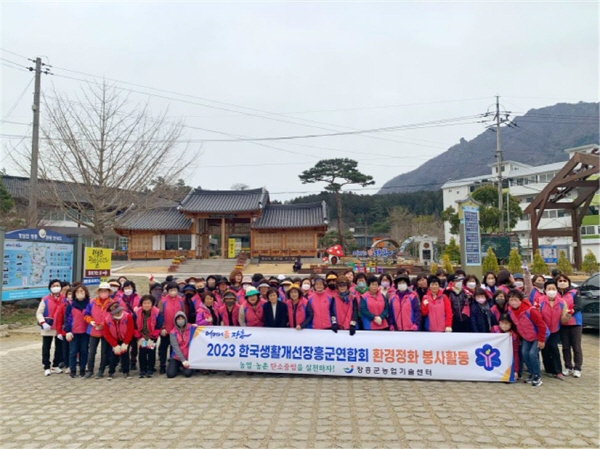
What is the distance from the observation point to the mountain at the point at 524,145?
120125 millimetres

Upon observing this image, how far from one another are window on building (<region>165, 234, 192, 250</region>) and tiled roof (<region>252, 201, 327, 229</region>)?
245 inches

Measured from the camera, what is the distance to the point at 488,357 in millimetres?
5789

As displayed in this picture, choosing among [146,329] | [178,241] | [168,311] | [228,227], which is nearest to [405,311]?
[168,311]

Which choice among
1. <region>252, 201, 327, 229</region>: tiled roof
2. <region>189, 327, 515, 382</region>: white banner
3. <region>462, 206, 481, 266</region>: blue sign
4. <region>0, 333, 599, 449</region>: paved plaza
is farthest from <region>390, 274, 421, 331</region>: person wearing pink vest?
<region>252, 201, 327, 229</region>: tiled roof

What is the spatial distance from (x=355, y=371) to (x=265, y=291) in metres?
1.94


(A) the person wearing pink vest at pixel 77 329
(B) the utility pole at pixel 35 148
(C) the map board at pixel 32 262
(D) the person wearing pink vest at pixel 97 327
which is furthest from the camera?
(B) the utility pole at pixel 35 148

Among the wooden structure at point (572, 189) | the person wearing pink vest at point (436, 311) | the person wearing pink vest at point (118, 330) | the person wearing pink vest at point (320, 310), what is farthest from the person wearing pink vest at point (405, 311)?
the wooden structure at point (572, 189)

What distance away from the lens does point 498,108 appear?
3061cm

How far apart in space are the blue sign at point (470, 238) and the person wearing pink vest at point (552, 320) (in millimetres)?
10992

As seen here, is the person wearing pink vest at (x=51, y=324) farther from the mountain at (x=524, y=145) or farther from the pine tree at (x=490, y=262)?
the mountain at (x=524, y=145)

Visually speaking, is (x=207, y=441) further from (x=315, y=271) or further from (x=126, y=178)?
(x=315, y=271)

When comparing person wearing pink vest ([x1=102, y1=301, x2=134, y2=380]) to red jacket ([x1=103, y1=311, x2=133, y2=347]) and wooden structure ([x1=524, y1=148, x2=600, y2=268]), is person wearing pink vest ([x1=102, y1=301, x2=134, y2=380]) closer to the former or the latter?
red jacket ([x1=103, y1=311, x2=133, y2=347])

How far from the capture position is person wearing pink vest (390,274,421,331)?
6.32m

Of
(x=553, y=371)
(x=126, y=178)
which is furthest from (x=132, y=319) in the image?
(x=126, y=178)
